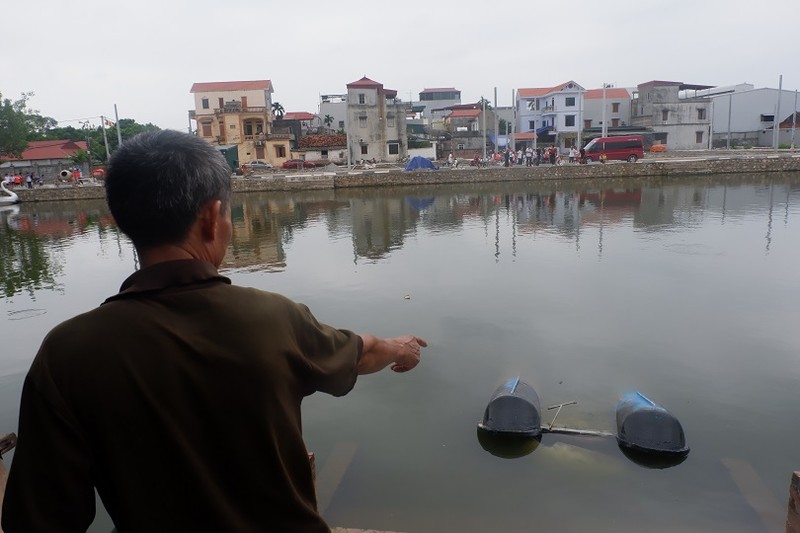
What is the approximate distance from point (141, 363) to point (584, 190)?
30.0 metres

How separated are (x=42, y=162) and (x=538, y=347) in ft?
162

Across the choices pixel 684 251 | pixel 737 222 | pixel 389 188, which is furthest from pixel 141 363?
pixel 389 188

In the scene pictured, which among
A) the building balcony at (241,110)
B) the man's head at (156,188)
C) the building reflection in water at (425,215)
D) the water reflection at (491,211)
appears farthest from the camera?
the building balcony at (241,110)

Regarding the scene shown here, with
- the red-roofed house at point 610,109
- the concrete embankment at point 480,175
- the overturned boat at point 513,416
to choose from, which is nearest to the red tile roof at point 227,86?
the concrete embankment at point 480,175

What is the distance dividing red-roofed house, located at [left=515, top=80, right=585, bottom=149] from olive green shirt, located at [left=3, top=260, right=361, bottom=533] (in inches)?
1873

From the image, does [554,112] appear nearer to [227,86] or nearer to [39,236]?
[227,86]

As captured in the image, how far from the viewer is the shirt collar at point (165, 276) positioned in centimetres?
112

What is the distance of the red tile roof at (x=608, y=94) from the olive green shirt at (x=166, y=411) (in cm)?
5535

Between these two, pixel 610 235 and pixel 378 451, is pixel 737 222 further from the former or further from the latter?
pixel 378 451

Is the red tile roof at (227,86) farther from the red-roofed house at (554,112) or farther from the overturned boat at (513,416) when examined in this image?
the overturned boat at (513,416)

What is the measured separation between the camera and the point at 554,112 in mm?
48750

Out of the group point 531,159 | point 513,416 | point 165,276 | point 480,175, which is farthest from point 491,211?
point 165,276

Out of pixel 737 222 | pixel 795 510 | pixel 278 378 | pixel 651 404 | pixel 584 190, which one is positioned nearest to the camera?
pixel 278 378

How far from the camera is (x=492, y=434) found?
18.3ft
